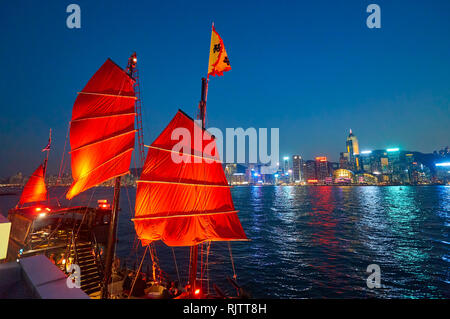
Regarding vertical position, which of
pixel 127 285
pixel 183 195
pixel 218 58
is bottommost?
pixel 127 285

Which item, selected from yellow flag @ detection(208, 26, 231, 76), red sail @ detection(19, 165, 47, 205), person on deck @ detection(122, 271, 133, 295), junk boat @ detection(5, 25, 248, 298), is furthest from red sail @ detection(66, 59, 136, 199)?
red sail @ detection(19, 165, 47, 205)

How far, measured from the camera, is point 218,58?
1259 centimetres

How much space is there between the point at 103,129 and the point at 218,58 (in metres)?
7.88

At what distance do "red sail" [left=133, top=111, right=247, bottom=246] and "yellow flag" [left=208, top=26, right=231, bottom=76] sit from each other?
133 inches

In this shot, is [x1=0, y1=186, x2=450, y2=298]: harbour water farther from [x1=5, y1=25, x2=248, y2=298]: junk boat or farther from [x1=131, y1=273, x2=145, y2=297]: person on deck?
[x1=131, y1=273, x2=145, y2=297]: person on deck

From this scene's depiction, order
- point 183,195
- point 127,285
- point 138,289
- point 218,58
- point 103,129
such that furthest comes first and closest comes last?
1. point 127,285
2. point 218,58
3. point 138,289
4. point 103,129
5. point 183,195

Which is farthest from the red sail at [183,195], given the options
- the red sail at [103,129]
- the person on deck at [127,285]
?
the person on deck at [127,285]

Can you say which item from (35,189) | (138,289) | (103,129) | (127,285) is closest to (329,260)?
(138,289)

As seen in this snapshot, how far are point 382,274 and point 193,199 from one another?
2060 centimetres

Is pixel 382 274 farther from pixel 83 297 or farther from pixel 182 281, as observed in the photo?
pixel 83 297

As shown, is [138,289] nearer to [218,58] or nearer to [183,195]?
[183,195]

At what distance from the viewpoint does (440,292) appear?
1675 centimetres

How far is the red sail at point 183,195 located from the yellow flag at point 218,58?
3390mm

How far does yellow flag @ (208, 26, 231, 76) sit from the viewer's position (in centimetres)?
1260
